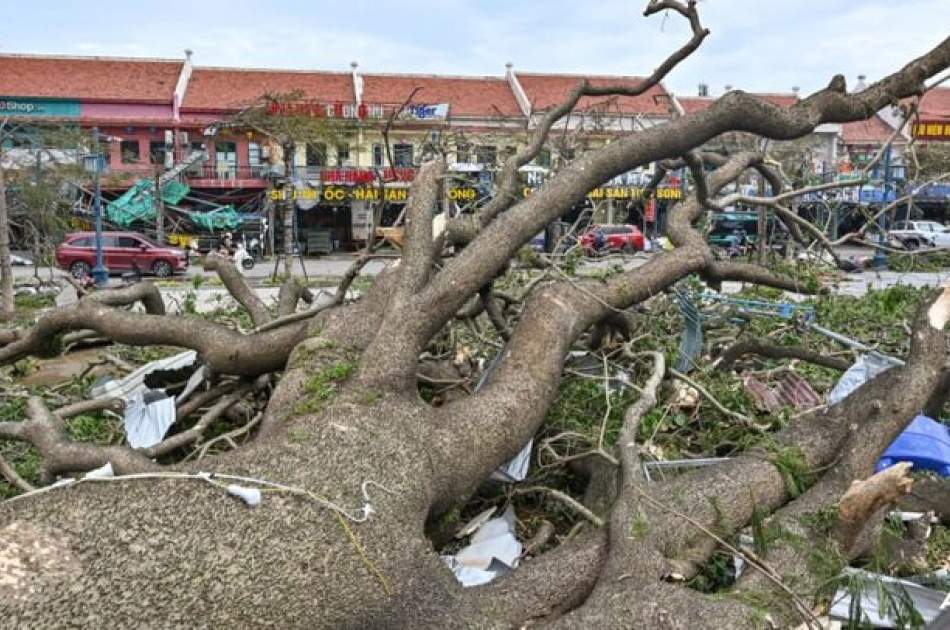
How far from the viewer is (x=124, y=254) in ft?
73.5

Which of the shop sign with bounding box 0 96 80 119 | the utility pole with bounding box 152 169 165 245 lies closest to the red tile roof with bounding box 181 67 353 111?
the shop sign with bounding box 0 96 80 119

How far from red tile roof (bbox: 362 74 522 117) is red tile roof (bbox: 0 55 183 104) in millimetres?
7953

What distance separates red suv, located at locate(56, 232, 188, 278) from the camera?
2129 cm

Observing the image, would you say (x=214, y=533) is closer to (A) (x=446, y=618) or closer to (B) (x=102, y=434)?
(A) (x=446, y=618)

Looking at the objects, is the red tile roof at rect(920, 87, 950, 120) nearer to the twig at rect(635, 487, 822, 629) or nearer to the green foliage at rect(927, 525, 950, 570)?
the green foliage at rect(927, 525, 950, 570)

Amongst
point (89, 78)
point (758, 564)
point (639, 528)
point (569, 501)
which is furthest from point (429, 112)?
point (758, 564)

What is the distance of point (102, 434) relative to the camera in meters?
4.72

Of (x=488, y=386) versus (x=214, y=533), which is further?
(x=488, y=386)

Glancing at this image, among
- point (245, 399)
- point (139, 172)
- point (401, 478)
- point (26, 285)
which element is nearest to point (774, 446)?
point (401, 478)

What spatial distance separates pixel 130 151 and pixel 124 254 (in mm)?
11069

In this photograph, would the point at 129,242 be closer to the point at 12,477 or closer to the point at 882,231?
the point at 882,231

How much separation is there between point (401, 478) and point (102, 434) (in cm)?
269

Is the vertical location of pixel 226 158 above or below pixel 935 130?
below

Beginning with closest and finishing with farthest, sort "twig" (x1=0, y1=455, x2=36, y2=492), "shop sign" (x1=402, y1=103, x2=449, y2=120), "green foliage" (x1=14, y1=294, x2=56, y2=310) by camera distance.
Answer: "twig" (x1=0, y1=455, x2=36, y2=492), "green foliage" (x1=14, y1=294, x2=56, y2=310), "shop sign" (x1=402, y1=103, x2=449, y2=120)
